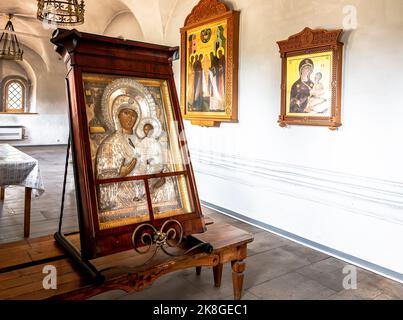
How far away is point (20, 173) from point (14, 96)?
10.6 m

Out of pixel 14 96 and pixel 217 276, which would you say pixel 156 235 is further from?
pixel 14 96

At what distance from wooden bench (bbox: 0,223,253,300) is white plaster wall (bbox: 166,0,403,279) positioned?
1547 millimetres

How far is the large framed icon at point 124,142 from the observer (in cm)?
193

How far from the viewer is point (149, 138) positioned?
2195 millimetres

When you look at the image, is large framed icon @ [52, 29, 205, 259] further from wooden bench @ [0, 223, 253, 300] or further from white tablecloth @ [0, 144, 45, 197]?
white tablecloth @ [0, 144, 45, 197]

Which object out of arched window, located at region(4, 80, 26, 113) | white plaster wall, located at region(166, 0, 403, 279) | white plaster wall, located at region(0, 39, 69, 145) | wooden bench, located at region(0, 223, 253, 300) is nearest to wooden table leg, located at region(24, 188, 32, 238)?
wooden bench, located at region(0, 223, 253, 300)

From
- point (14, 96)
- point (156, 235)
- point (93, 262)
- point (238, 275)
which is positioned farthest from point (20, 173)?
point (14, 96)

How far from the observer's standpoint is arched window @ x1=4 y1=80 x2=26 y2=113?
12.9 m

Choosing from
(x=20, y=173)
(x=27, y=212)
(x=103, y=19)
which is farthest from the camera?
(x=103, y=19)

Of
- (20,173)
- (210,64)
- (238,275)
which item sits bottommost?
(238,275)

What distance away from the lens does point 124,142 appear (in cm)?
210

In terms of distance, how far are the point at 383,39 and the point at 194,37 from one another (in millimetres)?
2998

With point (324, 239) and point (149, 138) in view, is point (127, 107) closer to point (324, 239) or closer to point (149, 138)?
point (149, 138)

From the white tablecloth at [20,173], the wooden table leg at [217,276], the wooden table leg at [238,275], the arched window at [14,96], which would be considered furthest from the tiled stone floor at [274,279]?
the arched window at [14,96]
